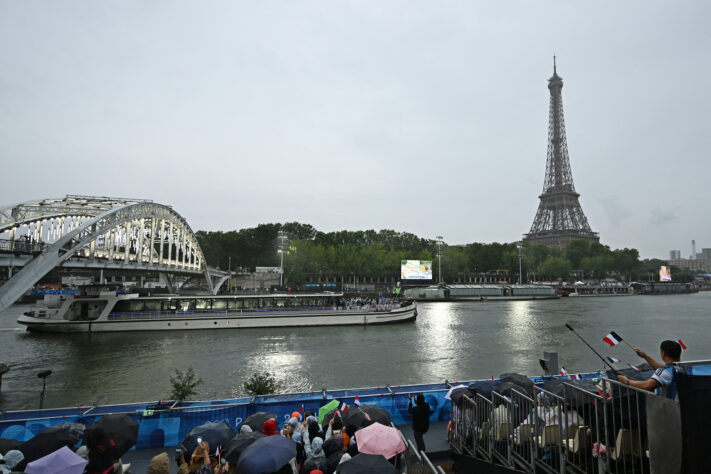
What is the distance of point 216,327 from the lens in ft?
135

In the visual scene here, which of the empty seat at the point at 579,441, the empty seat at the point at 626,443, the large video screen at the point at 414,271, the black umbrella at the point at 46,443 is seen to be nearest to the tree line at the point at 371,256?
the large video screen at the point at 414,271

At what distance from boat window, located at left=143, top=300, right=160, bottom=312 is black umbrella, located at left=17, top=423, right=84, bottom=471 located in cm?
3809

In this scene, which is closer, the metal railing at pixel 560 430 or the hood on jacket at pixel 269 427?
the metal railing at pixel 560 430

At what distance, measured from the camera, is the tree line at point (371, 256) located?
10356 cm

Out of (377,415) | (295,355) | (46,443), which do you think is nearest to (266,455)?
(377,415)

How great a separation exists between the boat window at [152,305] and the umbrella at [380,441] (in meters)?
41.1

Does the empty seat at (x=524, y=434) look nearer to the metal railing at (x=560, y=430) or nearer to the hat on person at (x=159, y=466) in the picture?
the metal railing at (x=560, y=430)

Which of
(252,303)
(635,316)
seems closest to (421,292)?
(635,316)

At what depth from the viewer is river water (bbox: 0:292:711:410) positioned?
69.2 feet

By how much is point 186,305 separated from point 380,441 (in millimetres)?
40821

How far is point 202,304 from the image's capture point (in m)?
43.0

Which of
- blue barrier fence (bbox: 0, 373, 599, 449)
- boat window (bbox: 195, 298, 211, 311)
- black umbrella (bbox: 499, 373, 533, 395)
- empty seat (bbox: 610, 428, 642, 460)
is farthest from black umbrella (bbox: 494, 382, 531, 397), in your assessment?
boat window (bbox: 195, 298, 211, 311)

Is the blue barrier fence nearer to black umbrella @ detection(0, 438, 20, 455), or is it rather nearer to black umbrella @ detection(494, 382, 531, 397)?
black umbrella @ detection(0, 438, 20, 455)

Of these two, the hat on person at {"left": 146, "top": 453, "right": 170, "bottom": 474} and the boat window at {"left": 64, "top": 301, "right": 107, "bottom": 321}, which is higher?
the hat on person at {"left": 146, "top": 453, "right": 170, "bottom": 474}
